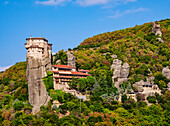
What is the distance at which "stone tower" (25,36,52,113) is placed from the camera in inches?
1858

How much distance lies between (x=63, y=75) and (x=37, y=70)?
656cm

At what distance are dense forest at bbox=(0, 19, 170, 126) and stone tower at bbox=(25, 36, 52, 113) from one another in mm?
1084

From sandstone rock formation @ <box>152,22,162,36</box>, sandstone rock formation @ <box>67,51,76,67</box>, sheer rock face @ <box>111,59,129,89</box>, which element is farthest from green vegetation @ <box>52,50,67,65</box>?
sandstone rock formation @ <box>152,22,162,36</box>

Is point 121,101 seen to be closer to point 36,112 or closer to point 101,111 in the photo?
point 101,111

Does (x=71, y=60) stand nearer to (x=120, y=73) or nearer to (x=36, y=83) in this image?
(x=120, y=73)

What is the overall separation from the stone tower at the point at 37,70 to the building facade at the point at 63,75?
6.28 ft

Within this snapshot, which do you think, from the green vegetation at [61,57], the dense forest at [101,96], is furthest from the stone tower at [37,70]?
the green vegetation at [61,57]

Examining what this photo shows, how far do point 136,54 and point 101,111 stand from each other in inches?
1088

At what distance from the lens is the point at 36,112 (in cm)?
4556

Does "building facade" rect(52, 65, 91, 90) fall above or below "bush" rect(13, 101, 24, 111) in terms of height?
above

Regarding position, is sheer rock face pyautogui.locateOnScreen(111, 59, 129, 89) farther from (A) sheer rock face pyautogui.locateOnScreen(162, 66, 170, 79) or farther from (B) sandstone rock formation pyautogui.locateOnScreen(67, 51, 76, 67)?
(B) sandstone rock formation pyautogui.locateOnScreen(67, 51, 76, 67)

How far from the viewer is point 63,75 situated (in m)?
53.2

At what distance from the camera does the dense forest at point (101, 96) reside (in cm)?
4238

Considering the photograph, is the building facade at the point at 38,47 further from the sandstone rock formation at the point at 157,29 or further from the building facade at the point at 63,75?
the sandstone rock formation at the point at 157,29
